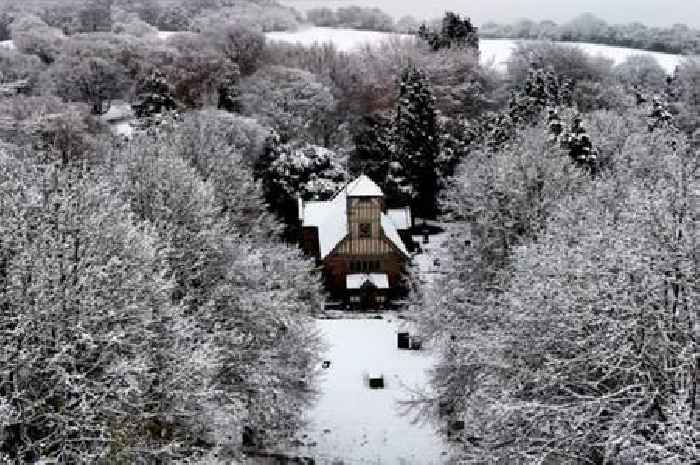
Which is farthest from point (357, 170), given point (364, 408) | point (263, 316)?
point (263, 316)

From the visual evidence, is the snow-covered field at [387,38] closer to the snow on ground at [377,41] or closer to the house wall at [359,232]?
the snow on ground at [377,41]

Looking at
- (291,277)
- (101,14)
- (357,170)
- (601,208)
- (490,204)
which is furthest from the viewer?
(101,14)

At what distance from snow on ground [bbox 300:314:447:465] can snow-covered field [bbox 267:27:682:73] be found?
167 ft

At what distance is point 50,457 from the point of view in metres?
12.7

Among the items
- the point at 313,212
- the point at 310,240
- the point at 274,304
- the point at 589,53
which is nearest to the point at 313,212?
the point at 313,212

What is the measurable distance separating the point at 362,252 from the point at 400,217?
4710 millimetres

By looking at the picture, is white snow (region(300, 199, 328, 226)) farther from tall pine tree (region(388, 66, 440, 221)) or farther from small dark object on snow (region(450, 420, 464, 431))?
small dark object on snow (region(450, 420, 464, 431))

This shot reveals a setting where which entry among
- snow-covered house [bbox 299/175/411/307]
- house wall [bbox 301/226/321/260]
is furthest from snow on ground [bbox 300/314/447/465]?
house wall [bbox 301/226/321/260]

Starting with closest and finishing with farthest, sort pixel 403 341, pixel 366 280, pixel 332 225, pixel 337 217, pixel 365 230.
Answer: pixel 403 341
pixel 366 280
pixel 365 230
pixel 332 225
pixel 337 217

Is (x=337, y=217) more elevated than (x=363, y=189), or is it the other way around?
(x=363, y=189)

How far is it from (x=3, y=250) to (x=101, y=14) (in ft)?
262

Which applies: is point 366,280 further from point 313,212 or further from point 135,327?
point 135,327

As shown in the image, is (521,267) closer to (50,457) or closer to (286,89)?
(50,457)

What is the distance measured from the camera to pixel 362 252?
41.1 metres
